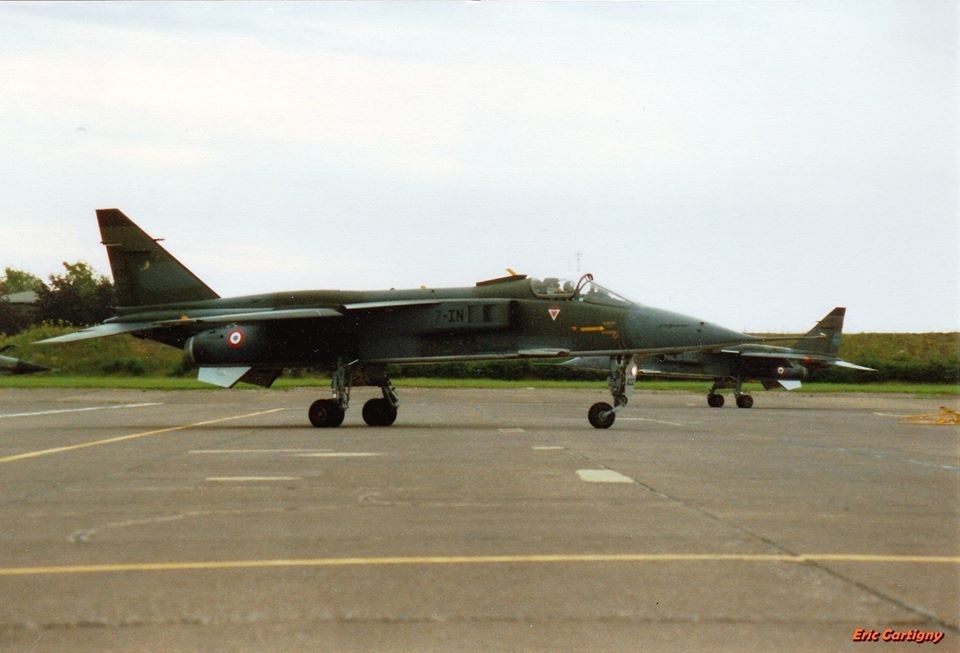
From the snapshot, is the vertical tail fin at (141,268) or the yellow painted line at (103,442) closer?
the yellow painted line at (103,442)

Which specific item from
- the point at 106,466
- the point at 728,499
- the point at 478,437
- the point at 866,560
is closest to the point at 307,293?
the point at 478,437

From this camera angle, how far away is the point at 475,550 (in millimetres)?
7066

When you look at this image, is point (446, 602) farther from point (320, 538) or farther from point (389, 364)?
point (389, 364)

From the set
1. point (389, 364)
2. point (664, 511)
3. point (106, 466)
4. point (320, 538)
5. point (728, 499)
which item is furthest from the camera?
point (389, 364)

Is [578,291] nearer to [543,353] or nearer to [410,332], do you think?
[543,353]

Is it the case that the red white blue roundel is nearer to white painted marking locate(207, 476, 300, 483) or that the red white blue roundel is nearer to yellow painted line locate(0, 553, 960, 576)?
white painted marking locate(207, 476, 300, 483)

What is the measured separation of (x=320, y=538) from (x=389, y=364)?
619 inches

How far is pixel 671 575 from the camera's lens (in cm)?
618

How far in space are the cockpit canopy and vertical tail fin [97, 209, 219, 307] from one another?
746 centimetres

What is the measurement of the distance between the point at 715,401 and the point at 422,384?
2300 centimetres

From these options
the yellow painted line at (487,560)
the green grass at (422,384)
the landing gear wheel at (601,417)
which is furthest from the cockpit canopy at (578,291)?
the green grass at (422,384)

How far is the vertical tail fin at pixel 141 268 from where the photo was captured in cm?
2445

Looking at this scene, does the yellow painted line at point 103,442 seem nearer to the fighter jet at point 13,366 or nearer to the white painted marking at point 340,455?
the white painted marking at point 340,455

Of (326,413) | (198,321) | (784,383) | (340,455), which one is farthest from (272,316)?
(784,383)
